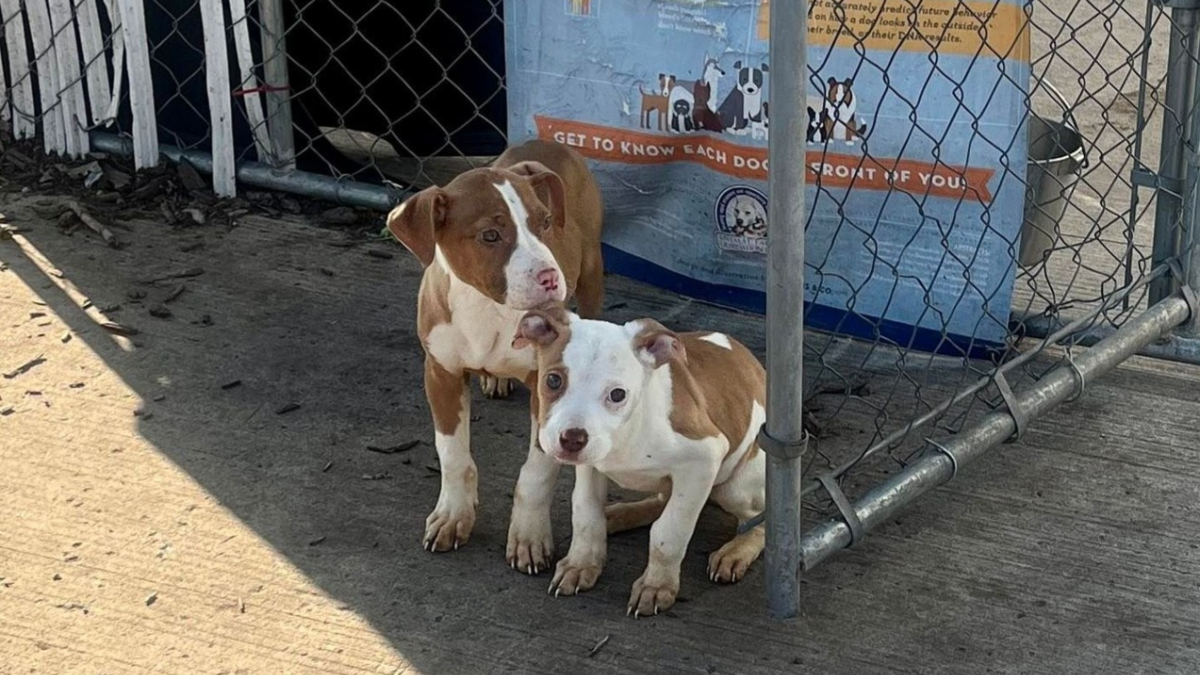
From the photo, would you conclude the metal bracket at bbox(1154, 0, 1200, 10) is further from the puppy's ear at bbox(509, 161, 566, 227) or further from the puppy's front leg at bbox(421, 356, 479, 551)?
the puppy's front leg at bbox(421, 356, 479, 551)

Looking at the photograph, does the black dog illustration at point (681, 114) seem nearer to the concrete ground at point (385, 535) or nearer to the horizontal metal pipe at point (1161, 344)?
the concrete ground at point (385, 535)

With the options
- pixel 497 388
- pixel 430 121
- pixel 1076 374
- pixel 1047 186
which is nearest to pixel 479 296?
pixel 497 388

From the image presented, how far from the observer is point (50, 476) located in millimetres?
3590

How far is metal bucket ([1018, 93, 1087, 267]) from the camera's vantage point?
427 centimetres

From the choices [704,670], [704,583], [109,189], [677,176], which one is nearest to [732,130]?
[677,176]

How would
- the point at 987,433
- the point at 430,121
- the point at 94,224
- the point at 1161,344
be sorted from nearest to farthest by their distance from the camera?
the point at 987,433 < the point at 1161,344 < the point at 94,224 < the point at 430,121

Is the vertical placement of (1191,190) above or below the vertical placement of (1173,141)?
below

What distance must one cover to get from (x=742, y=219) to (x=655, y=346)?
1492mm

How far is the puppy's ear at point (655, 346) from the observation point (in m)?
2.94

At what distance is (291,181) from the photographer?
5.14 metres

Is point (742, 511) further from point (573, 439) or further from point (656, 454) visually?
point (573, 439)

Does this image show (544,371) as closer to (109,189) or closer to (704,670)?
(704,670)

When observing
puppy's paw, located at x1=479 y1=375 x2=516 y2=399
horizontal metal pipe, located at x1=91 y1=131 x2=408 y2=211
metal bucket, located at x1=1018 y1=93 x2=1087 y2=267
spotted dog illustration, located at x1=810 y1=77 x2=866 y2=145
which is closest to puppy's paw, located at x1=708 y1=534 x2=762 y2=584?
puppy's paw, located at x1=479 y1=375 x2=516 y2=399

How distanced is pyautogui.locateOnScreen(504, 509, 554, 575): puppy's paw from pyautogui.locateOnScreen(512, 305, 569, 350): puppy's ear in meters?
0.48
